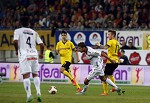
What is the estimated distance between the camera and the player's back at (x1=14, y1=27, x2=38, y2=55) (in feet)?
59.4

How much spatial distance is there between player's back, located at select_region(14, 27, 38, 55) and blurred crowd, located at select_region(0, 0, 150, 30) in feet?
53.9

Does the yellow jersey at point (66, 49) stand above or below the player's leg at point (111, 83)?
above

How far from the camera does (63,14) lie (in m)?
37.3

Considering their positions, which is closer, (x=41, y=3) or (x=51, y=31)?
(x=51, y=31)

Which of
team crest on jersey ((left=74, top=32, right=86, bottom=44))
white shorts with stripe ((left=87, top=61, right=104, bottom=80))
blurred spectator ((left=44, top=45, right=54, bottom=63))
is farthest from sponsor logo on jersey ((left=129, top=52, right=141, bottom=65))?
white shorts with stripe ((left=87, top=61, right=104, bottom=80))

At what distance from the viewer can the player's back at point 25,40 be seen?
1809 centimetres

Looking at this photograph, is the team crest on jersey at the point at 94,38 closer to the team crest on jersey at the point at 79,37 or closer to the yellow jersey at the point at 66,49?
the team crest on jersey at the point at 79,37

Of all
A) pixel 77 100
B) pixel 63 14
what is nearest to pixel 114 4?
pixel 63 14

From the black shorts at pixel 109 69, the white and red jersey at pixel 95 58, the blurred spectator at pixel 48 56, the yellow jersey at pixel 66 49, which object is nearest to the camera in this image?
the white and red jersey at pixel 95 58

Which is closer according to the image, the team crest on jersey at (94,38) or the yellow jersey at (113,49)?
the yellow jersey at (113,49)

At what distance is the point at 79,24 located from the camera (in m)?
35.5

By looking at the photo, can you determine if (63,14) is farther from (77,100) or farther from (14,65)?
(77,100)

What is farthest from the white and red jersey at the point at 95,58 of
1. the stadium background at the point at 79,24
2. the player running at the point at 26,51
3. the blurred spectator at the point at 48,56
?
the blurred spectator at the point at 48,56

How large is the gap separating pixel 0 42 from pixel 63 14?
164 inches
